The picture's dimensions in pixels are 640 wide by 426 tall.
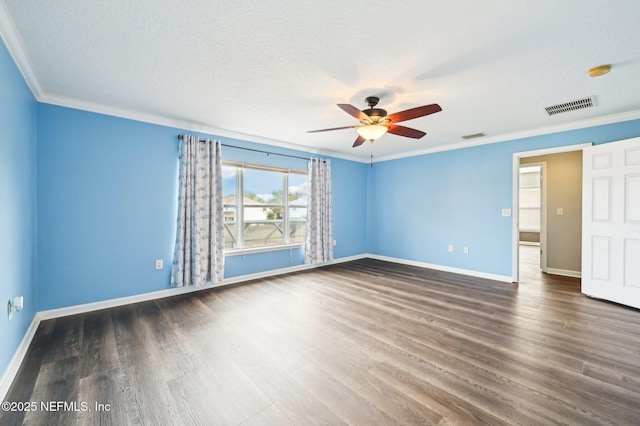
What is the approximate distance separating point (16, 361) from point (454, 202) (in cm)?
602

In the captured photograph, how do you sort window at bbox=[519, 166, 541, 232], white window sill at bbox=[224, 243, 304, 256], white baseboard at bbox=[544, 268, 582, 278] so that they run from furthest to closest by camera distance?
window at bbox=[519, 166, 541, 232], white baseboard at bbox=[544, 268, 582, 278], white window sill at bbox=[224, 243, 304, 256]

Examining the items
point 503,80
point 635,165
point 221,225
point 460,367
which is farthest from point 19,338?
point 635,165

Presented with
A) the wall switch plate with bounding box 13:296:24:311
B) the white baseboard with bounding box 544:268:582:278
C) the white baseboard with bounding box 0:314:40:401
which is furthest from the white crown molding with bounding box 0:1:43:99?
the white baseboard with bounding box 544:268:582:278

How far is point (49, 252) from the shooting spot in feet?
9.50

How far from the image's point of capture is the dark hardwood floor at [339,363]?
1565 mm

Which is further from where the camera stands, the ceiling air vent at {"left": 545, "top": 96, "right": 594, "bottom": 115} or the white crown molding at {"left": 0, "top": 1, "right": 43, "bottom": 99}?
the ceiling air vent at {"left": 545, "top": 96, "right": 594, "bottom": 115}

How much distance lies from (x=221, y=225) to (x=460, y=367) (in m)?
3.45

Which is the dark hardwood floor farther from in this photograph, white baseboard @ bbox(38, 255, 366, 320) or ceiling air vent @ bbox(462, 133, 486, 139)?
ceiling air vent @ bbox(462, 133, 486, 139)

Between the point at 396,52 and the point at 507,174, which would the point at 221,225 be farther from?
the point at 507,174

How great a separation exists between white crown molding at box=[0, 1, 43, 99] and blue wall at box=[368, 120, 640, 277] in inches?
224

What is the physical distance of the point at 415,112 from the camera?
2.47 m

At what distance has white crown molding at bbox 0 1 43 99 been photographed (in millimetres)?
1717

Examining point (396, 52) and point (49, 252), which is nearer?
point (396, 52)

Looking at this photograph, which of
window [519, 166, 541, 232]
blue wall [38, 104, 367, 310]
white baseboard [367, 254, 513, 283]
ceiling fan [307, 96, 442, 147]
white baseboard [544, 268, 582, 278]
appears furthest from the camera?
window [519, 166, 541, 232]
